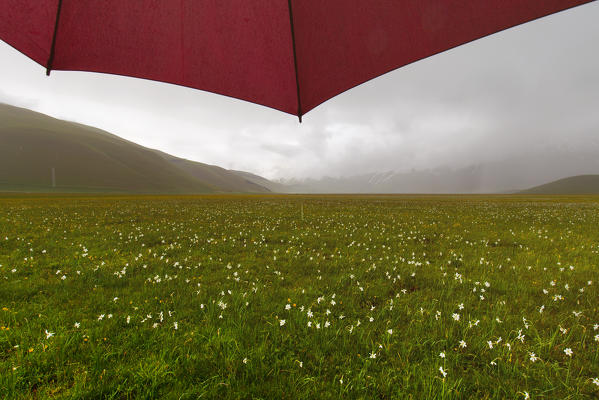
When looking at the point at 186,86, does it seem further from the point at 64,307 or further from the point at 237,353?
the point at 64,307

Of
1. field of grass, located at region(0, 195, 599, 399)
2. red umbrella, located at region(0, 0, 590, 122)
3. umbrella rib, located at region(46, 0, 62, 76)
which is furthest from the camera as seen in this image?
field of grass, located at region(0, 195, 599, 399)

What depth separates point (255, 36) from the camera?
2.71m

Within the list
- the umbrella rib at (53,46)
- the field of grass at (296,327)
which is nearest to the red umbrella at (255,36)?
the umbrella rib at (53,46)

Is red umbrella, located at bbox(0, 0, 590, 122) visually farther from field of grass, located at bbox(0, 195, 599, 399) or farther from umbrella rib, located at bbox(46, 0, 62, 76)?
field of grass, located at bbox(0, 195, 599, 399)

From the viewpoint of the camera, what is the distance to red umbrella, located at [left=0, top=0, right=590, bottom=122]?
2111 mm

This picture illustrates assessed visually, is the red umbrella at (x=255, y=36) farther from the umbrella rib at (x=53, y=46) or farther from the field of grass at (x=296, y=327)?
the field of grass at (x=296, y=327)

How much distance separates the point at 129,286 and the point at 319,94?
5383 millimetres

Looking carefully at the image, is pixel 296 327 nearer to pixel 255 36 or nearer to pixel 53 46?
pixel 255 36

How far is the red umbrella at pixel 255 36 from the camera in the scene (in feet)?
6.93

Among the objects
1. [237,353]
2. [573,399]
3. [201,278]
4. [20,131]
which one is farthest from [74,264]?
[20,131]

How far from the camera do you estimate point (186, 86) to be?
294cm

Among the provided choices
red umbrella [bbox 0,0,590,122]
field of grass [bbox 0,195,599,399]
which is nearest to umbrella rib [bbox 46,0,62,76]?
red umbrella [bbox 0,0,590,122]

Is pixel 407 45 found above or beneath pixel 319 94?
above

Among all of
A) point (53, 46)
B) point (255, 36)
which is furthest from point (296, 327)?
point (53, 46)
